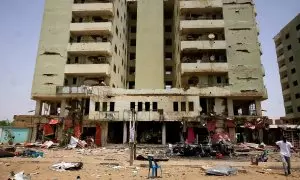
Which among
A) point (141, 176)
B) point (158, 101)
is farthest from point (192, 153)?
point (158, 101)

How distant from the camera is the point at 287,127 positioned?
106ft

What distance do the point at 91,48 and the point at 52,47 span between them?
20.0ft

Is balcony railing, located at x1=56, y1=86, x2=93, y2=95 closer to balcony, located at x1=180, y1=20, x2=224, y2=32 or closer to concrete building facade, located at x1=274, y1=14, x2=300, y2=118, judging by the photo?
balcony, located at x1=180, y1=20, x2=224, y2=32

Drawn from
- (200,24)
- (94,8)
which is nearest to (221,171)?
(200,24)

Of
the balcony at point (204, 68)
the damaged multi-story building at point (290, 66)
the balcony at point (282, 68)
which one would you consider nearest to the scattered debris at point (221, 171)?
the balcony at point (204, 68)

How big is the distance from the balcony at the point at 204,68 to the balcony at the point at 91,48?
37.7 ft

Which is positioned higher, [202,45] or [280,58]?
[280,58]

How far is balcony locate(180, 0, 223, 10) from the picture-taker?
133ft

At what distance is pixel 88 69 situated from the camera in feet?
124

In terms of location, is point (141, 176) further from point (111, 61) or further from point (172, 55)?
point (172, 55)

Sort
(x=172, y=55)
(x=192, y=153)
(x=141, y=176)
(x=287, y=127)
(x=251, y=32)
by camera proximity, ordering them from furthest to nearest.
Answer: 1. (x=172, y=55)
2. (x=251, y=32)
3. (x=287, y=127)
4. (x=192, y=153)
5. (x=141, y=176)

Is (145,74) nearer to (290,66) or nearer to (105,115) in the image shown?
(105,115)

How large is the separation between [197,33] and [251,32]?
8.01m

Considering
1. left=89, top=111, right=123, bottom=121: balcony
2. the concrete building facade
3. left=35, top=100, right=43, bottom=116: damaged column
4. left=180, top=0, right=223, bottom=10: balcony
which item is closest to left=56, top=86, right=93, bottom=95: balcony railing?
left=89, top=111, right=123, bottom=121: balcony
